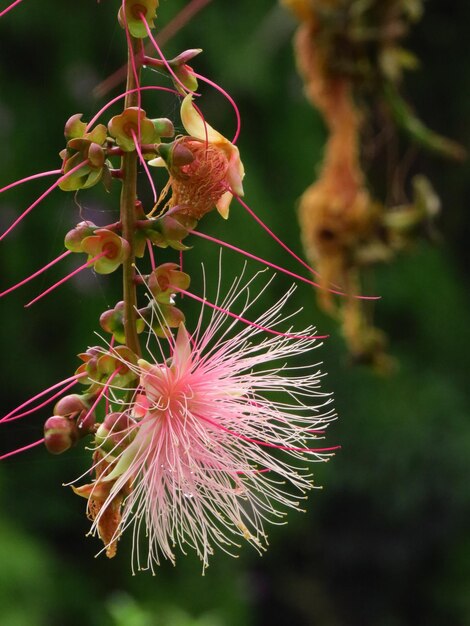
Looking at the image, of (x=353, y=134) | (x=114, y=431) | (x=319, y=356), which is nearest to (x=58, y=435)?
(x=114, y=431)

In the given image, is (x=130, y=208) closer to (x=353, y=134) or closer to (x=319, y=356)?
(x=353, y=134)

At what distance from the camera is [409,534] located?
2.28 meters

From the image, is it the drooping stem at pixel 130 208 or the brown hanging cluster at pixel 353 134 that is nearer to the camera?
the drooping stem at pixel 130 208

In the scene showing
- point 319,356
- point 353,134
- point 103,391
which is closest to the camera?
point 103,391

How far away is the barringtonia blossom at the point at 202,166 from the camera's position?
33 centimetres

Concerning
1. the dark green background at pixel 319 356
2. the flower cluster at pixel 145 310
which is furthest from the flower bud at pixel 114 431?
the dark green background at pixel 319 356

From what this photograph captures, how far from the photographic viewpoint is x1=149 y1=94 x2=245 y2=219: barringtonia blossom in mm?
333

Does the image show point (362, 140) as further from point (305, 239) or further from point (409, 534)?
point (409, 534)

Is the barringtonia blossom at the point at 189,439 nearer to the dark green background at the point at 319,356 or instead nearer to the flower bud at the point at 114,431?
the flower bud at the point at 114,431

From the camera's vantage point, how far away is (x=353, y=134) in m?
0.90

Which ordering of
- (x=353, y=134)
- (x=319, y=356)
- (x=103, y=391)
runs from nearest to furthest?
(x=103, y=391)
(x=353, y=134)
(x=319, y=356)

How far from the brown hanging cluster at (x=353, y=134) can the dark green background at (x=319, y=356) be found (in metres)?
0.23

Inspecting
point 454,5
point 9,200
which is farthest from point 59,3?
point 454,5

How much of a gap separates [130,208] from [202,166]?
29 millimetres
